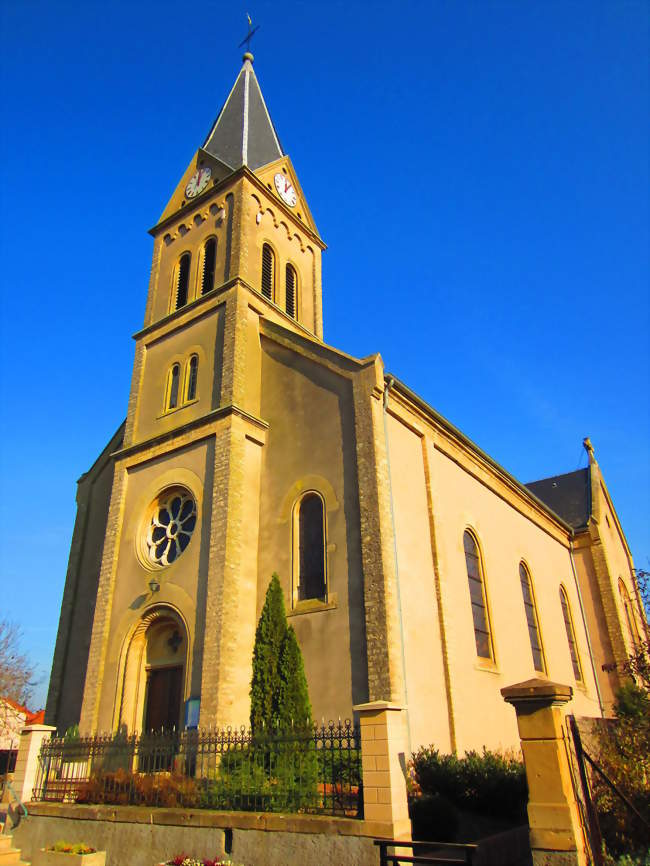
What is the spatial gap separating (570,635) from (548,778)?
62.5ft

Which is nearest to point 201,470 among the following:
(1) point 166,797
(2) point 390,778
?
(1) point 166,797

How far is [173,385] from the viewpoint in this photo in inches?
752

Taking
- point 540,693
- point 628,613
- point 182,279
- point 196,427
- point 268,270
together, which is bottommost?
point 540,693

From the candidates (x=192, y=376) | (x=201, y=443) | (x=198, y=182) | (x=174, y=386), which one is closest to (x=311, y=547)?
(x=201, y=443)

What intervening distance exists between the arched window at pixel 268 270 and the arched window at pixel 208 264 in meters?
1.55

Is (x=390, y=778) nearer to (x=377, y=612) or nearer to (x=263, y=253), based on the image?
(x=377, y=612)

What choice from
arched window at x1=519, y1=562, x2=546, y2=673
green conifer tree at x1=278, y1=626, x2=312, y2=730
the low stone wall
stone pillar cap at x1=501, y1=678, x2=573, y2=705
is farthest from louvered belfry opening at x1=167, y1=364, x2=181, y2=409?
stone pillar cap at x1=501, y1=678, x2=573, y2=705

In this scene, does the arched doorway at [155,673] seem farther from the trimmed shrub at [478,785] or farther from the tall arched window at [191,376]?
the tall arched window at [191,376]

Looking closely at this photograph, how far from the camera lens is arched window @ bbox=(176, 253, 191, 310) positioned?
2098 cm

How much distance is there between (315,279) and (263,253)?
2.88 metres

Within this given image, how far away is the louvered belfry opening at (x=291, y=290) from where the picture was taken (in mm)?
21344

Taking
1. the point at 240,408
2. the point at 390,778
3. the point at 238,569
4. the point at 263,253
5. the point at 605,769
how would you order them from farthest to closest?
the point at 263,253 → the point at 240,408 → the point at 238,569 → the point at 605,769 → the point at 390,778

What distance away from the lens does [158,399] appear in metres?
19.1

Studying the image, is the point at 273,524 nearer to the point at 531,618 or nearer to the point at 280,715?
the point at 280,715
